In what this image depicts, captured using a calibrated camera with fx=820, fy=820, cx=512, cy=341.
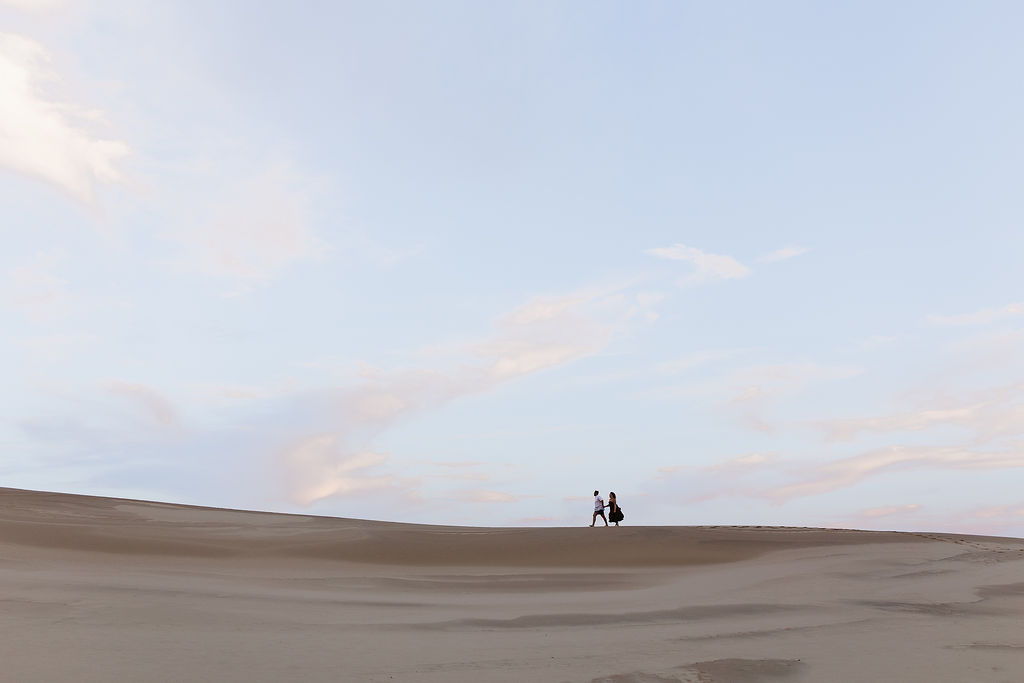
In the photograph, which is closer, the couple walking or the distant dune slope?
the distant dune slope

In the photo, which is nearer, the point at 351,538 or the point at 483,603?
the point at 483,603

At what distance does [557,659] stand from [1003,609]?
18.9ft

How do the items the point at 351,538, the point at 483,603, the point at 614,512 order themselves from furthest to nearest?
1. the point at 614,512
2. the point at 351,538
3. the point at 483,603

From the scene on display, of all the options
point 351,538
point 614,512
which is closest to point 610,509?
point 614,512

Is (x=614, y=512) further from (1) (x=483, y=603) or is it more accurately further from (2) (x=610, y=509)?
(1) (x=483, y=603)

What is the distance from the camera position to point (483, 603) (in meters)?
9.24

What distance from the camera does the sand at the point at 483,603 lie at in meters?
5.49

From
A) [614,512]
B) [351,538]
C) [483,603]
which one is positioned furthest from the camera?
[614,512]

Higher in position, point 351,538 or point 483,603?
point 351,538

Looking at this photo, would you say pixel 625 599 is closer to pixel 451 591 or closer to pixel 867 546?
pixel 451 591

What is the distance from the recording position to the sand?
18.0ft

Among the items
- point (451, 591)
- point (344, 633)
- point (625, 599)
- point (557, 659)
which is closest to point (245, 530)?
point (451, 591)

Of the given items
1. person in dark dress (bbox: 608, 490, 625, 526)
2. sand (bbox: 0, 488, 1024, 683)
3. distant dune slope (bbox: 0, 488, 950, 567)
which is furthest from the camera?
person in dark dress (bbox: 608, 490, 625, 526)

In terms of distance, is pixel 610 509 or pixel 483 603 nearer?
pixel 483 603
